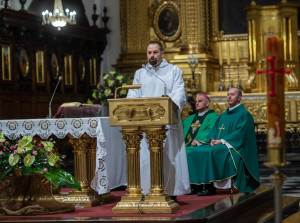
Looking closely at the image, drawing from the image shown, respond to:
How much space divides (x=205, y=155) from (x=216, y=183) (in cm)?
36

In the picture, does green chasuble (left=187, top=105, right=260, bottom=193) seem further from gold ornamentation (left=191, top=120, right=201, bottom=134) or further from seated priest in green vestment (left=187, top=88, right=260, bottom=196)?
gold ornamentation (left=191, top=120, right=201, bottom=134)

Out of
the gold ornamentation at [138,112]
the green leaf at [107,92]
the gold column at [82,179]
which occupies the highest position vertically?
the green leaf at [107,92]

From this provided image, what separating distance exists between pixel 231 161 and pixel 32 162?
8.30ft

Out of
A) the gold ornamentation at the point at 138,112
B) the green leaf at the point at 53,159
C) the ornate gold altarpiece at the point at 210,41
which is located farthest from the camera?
the ornate gold altarpiece at the point at 210,41

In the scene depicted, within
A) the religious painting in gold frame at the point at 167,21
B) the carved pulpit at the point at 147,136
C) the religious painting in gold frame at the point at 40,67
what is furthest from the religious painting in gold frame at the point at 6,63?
the carved pulpit at the point at 147,136

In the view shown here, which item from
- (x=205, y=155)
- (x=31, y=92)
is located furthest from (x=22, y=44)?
(x=205, y=155)

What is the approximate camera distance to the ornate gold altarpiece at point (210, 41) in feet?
44.4

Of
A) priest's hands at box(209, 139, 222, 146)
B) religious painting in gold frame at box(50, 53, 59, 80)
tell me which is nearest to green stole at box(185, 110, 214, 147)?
priest's hands at box(209, 139, 222, 146)

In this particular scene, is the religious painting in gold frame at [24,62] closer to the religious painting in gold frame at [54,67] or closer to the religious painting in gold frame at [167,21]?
the religious painting in gold frame at [54,67]

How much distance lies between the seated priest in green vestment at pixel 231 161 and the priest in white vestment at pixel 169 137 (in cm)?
125

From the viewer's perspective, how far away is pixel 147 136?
19.1 feet

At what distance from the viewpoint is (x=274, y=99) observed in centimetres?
349

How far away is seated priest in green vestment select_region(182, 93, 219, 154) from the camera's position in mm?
8195

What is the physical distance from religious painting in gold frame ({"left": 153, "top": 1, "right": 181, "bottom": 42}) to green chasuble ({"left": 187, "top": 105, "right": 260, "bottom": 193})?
22.5 feet
